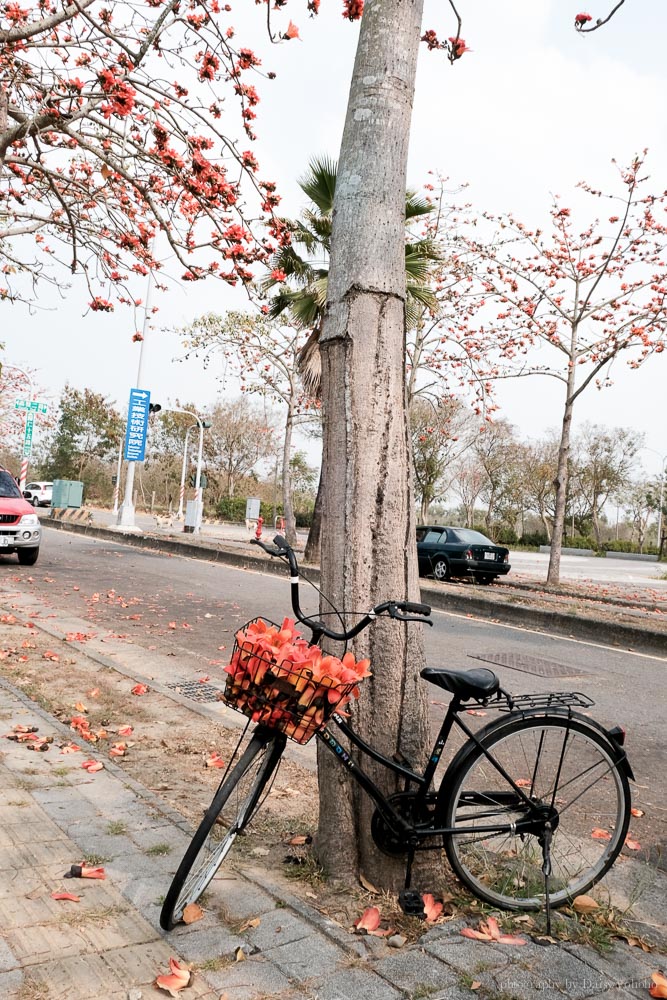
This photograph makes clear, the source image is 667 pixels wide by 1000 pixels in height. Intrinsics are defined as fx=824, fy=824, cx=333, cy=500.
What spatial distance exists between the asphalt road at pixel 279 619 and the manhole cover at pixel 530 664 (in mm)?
15

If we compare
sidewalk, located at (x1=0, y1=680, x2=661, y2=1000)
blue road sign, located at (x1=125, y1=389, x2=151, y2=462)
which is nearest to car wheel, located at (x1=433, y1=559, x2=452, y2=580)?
blue road sign, located at (x1=125, y1=389, x2=151, y2=462)

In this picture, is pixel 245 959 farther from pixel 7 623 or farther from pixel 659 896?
pixel 7 623

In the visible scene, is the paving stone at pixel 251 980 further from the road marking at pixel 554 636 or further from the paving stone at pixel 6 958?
the road marking at pixel 554 636

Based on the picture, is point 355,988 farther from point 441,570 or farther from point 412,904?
point 441,570

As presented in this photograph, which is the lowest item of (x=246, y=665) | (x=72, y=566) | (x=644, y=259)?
(x=72, y=566)

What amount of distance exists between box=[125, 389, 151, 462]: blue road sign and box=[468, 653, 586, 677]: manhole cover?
68.2 feet

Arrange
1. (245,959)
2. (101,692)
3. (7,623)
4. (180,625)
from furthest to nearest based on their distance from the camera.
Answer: (180,625) → (7,623) → (101,692) → (245,959)

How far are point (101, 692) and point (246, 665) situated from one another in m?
3.79

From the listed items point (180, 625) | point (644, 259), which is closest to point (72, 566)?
point (180, 625)

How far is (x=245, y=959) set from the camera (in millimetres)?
2500

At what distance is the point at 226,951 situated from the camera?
254 centimetres

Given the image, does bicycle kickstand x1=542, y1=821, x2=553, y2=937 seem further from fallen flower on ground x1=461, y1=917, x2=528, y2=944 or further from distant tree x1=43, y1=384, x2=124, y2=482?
distant tree x1=43, y1=384, x2=124, y2=482

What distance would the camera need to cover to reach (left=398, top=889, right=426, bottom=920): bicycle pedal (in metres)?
2.86

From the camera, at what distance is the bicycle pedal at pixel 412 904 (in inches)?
113
